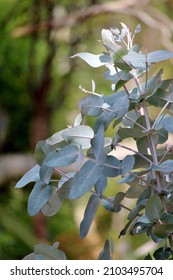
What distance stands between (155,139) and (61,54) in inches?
62.6

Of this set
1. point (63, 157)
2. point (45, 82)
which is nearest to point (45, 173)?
point (63, 157)

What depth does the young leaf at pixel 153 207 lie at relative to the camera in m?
0.41

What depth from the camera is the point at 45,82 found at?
73.7 inches

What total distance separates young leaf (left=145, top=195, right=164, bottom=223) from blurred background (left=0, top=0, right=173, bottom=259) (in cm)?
130

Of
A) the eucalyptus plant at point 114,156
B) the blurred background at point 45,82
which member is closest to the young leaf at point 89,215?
the eucalyptus plant at point 114,156

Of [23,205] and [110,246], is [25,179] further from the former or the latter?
[23,205]

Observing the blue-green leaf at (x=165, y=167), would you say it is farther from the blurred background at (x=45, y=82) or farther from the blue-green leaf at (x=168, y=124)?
the blurred background at (x=45, y=82)

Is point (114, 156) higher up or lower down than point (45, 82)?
higher up

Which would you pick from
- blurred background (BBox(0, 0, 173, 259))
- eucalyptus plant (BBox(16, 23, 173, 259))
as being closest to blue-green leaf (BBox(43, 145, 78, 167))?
eucalyptus plant (BBox(16, 23, 173, 259))

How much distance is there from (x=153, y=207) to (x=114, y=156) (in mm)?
50

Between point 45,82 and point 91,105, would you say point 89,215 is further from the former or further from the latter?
point 45,82

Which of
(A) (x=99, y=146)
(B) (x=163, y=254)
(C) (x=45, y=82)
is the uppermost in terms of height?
(A) (x=99, y=146)

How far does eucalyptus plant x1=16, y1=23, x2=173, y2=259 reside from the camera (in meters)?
0.41

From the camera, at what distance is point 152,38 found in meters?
2.07
